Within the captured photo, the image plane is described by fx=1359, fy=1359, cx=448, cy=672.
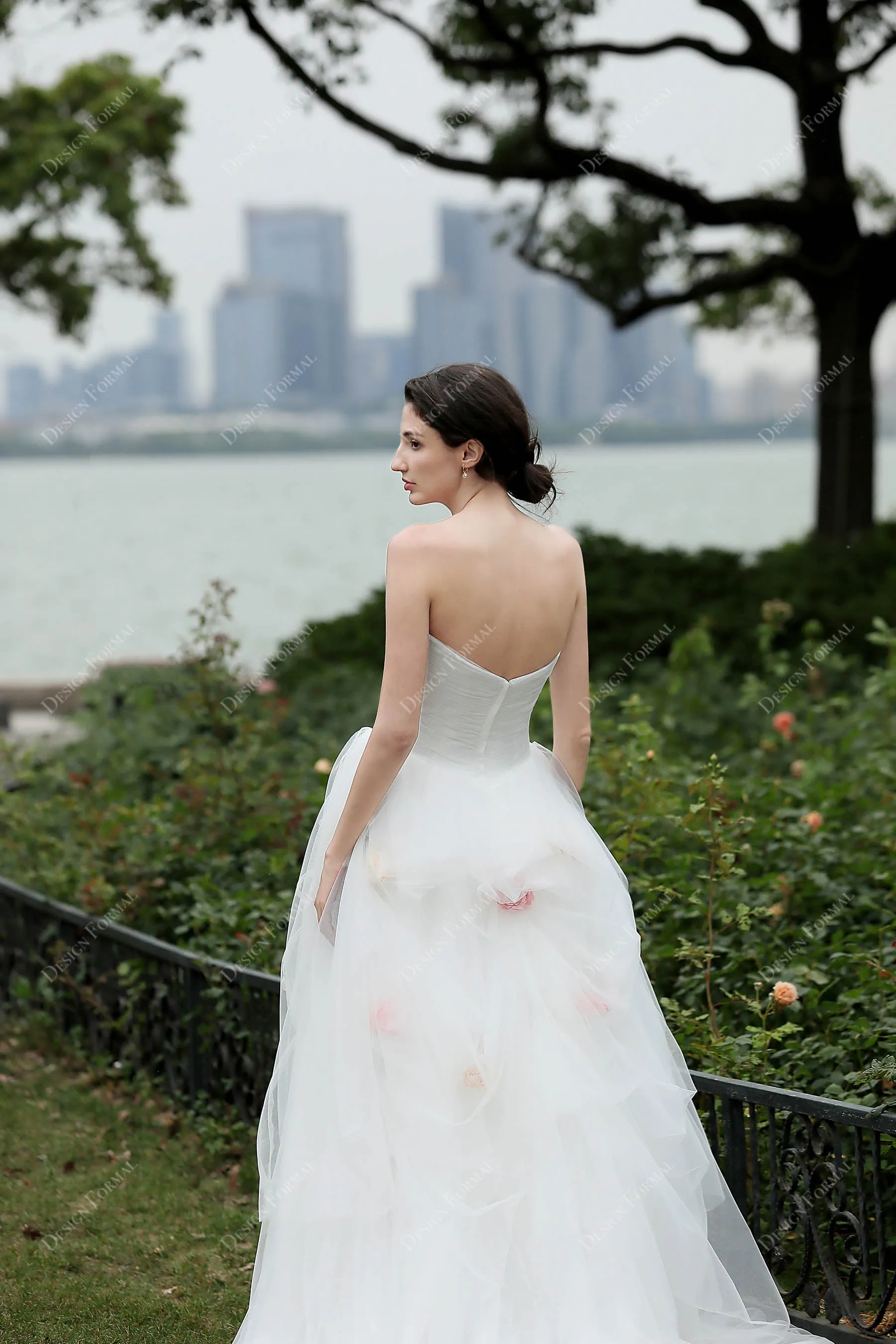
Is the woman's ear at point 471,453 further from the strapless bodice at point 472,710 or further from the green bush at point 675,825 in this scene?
the green bush at point 675,825

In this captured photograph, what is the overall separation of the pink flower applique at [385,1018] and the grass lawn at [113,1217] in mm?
1064

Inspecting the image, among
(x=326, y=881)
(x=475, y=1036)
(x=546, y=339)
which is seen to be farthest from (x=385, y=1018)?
(x=546, y=339)

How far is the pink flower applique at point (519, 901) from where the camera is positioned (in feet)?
10.2

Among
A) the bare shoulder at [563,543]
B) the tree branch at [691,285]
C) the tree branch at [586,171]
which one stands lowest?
the bare shoulder at [563,543]

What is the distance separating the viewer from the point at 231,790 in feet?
19.1

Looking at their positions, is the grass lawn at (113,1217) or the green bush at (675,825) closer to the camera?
the grass lawn at (113,1217)

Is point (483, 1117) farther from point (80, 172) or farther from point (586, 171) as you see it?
point (80, 172)

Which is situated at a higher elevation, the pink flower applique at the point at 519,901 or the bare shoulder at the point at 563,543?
the bare shoulder at the point at 563,543

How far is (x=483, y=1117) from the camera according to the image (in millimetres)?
3006

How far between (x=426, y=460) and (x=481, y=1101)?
1441 millimetres

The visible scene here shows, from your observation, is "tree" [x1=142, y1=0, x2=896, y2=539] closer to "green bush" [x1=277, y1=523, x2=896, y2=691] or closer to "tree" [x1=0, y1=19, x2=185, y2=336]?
"green bush" [x1=277, y1=523, x2=896, y2=691]

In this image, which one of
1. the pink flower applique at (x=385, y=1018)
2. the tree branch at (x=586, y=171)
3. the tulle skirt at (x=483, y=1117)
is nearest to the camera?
the tulle skirt at (x=483, y=1117)

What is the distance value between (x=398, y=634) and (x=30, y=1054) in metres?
3.42

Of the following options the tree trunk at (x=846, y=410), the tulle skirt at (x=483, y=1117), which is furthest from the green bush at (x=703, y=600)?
the tulle skirt at (x=483, y=1117)
